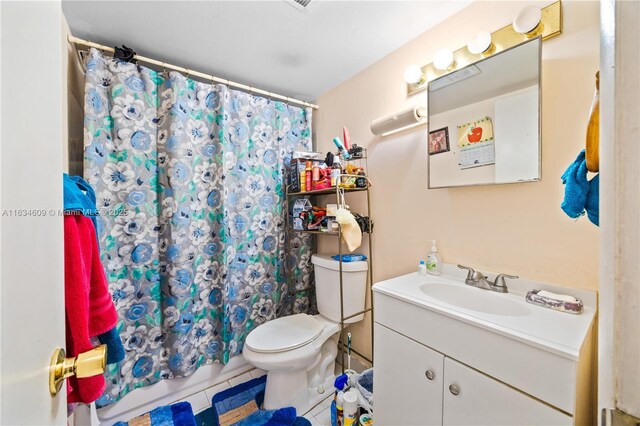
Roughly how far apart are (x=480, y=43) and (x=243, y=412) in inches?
88.4

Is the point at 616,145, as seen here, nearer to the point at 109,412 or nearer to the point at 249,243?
the point at 249,243

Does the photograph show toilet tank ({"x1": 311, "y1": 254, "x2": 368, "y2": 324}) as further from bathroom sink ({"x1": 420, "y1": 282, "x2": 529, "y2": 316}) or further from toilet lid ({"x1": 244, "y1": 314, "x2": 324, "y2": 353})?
bathroom sink ({"x1": 420, "y1": 282, "x2": 529, "y2": 316})

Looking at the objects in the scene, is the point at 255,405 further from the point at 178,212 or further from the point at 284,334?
the point at 178,212

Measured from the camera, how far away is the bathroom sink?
3.27 feet

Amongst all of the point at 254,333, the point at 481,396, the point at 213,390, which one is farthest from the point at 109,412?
the point at 481,396

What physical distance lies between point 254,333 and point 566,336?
1391 mm

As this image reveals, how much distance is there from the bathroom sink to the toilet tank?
51 cm

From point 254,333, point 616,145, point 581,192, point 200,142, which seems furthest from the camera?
point 200,142

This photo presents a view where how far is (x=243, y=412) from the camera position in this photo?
Result: 148cm

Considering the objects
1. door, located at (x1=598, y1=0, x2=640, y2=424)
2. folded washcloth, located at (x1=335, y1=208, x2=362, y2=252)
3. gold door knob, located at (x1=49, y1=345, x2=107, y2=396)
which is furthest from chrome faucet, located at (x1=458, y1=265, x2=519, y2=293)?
gold door knob, located at (x1=49, y1=345, x2=107, y2=396)

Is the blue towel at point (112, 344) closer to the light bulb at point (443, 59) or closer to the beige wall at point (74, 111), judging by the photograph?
the beige wall at point (74, 111)

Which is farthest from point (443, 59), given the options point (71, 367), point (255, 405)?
point (255, 405)

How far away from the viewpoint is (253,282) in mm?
1848

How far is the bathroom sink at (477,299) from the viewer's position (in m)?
1.00
